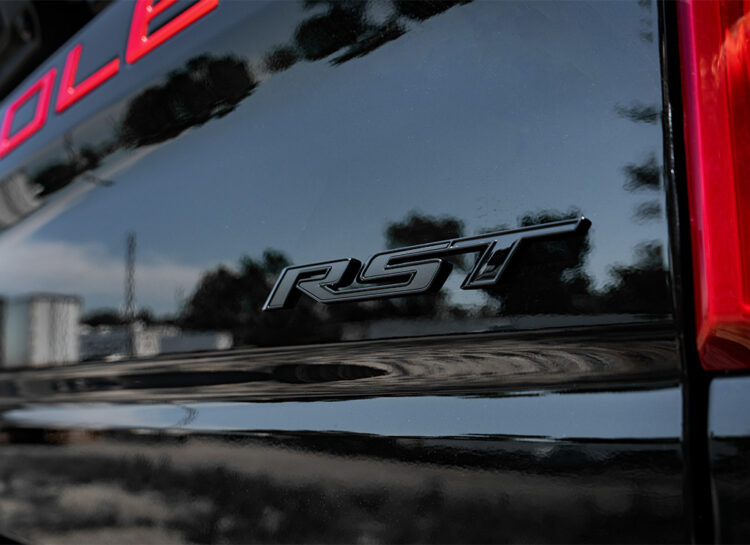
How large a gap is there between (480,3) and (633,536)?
562 mm

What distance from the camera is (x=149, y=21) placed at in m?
1.28

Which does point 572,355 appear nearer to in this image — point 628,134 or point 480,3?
point 628,134

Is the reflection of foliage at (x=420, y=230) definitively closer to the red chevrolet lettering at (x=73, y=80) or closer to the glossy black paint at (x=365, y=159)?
the glossy black paint at (x=365, y=159)

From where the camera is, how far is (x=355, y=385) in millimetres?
890

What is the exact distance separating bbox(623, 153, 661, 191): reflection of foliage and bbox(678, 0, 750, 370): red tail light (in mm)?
36

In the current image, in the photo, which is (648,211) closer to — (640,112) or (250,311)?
(640,112)

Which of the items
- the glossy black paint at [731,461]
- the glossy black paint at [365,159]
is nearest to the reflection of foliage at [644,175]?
the glossy black paint at [365,159]

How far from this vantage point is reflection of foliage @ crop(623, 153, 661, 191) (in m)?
0.66

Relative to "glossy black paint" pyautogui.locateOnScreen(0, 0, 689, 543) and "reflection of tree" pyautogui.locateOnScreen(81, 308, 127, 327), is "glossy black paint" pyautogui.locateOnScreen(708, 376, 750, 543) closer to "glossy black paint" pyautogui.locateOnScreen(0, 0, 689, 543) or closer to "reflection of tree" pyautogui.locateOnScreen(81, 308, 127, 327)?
"glossy black paint" pyautogui.locateOnScreen(0, 0, 689, 543)

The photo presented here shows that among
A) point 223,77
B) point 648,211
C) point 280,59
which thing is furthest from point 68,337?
point 648,211

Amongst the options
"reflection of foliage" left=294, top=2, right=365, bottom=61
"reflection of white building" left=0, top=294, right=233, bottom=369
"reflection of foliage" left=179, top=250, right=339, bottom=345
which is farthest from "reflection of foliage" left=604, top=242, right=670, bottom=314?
"reflection of white building" left=0, top=294, right=233, bottom=369

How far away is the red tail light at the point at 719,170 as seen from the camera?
580mm

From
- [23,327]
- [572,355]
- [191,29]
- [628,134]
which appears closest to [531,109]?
[628,134]

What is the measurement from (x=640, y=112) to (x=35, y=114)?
135 cm
